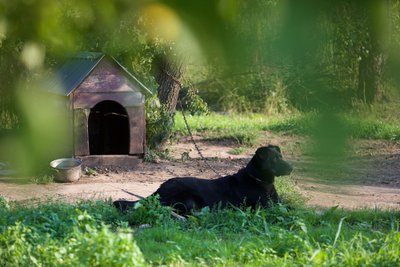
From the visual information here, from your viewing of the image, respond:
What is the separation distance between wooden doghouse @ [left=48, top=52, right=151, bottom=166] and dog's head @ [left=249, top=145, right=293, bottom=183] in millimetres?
2617

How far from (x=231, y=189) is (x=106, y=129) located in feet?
14.9

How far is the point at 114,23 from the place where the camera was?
148 cm

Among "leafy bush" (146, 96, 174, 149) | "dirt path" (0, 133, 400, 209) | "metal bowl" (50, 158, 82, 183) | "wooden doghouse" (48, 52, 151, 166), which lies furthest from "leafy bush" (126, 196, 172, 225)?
"leafy bush" (146, 96, 174, 149)

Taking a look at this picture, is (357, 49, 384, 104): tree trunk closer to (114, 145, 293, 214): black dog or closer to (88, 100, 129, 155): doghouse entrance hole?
(114, 145, 293, 214): black dog

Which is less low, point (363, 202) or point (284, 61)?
point (284, 61)

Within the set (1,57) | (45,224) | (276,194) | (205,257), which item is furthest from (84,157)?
(1,57)

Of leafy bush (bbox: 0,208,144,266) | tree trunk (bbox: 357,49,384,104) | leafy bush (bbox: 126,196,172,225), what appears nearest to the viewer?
tree trunk (bbox: 357,49,384,104)

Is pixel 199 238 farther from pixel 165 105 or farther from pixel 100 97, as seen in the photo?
Result: pixel 165 105

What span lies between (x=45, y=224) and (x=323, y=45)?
4414 millimetres

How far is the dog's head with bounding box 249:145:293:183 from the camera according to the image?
7473 mm

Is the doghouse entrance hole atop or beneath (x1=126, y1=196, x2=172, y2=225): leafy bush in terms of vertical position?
atop

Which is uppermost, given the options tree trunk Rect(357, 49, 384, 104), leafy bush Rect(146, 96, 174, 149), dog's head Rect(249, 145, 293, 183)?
tree trunk Rect(357, 49, 384, 104)

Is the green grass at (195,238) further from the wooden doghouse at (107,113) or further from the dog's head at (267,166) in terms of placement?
the wooden doghouse at (107,113)

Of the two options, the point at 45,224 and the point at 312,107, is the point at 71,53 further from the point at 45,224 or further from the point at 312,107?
the point at 45,224
